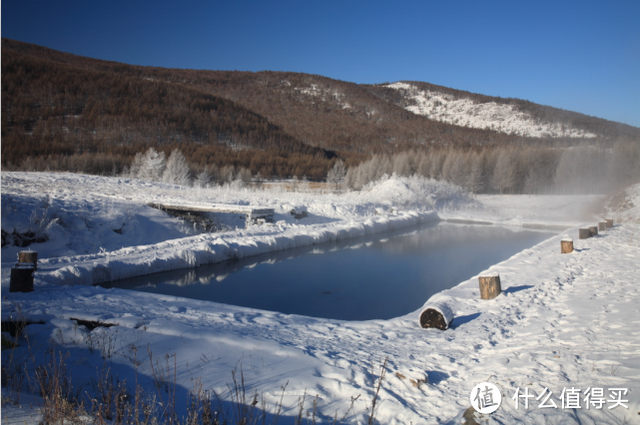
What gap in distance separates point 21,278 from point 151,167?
34.6 meters

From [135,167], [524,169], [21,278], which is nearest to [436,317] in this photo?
[21,278]

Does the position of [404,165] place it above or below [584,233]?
above

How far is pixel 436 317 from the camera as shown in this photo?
5016 millimetres

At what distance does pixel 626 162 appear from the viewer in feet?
104

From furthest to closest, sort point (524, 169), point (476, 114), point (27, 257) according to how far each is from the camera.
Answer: point (476, 114) → point (524, 169) → point (27, 257)

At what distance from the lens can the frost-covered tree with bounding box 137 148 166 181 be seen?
37281 mm

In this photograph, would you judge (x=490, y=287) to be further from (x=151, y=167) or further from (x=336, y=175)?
(x=336, y=175)

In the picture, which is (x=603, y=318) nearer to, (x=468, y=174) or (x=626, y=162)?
(x=626, y=162)

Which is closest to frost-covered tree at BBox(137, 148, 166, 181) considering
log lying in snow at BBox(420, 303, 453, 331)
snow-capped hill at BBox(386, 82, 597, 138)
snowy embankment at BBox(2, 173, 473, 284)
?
snowy embankment at BBox(2, 173, 473, 284)

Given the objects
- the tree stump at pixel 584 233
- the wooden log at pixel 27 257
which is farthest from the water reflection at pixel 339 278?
the tree stump at pixel 584 233

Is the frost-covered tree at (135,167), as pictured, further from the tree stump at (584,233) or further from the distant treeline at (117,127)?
the tree stump at (584,233)

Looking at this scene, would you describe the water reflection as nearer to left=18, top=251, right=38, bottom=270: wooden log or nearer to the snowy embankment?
the snowy embankment

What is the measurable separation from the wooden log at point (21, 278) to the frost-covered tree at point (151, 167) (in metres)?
33.1

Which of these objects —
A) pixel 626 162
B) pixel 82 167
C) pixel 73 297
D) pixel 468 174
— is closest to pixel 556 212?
pixel 626 162
